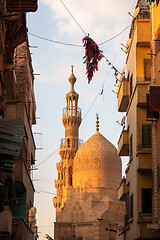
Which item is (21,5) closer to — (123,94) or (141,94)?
(141,94)

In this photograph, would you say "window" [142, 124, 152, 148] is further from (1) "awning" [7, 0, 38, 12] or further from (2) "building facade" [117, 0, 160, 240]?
(1) "awning" [7, 0, 38, 12]

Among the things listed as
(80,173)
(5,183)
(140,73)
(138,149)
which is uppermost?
(80,173)

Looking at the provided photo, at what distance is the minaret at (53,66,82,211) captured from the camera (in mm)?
66812

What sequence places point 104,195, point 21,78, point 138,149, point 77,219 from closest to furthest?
1. point 138,149
2. point 21,78
3. point 77,219
4. point 104,195

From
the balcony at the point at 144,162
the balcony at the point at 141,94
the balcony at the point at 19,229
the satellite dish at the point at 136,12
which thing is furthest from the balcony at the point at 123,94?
the balcony at the point at 19,229

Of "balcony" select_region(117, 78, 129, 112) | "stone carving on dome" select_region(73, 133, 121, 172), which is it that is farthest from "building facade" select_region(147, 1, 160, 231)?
"stone carving on dome" select_region(73, 133, 121, 172)

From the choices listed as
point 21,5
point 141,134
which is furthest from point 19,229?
point 21,5

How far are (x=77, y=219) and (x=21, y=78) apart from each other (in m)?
34.7

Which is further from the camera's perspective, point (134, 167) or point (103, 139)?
point (103, 139)

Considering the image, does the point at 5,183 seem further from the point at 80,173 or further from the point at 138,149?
the point at 80,173

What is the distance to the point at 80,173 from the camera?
215 ft

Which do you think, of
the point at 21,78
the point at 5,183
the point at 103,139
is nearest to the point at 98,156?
the point at 103,139

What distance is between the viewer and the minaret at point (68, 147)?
66.8 metres

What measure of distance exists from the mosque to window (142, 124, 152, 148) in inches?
1446
